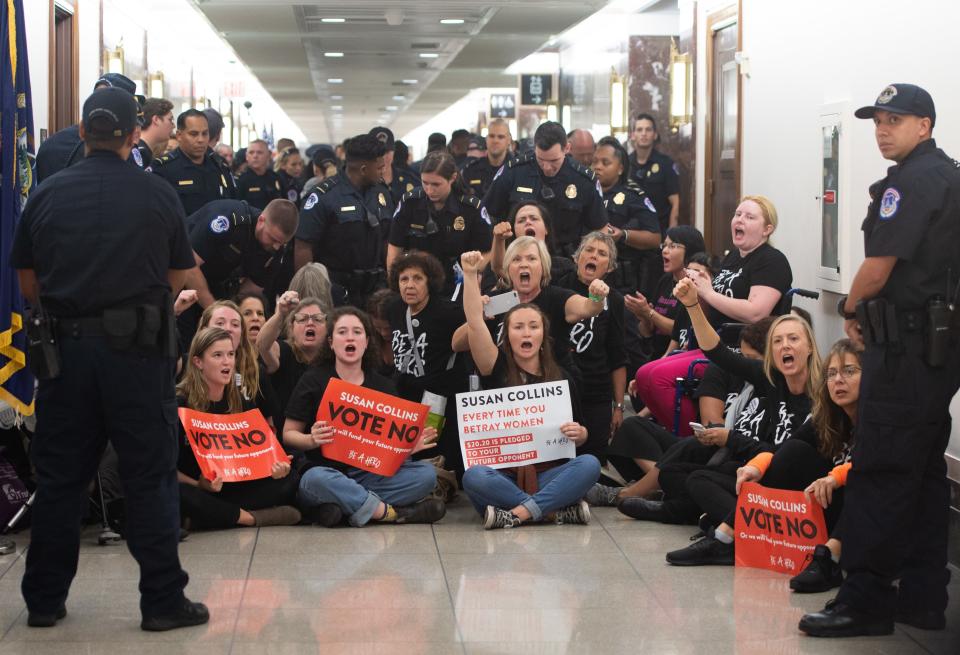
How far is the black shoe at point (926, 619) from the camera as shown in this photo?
14.8 feet

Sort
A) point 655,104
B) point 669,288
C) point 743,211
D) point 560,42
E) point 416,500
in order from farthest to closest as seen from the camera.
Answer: point 560,42 → point 655,104 → point 669,288 → point 743,211 → point 416,500

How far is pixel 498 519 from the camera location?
6.07m

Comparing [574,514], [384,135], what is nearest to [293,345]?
[574,514]

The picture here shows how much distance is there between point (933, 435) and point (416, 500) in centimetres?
266

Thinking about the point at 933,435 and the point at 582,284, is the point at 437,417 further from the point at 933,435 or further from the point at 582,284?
the point at 933,435

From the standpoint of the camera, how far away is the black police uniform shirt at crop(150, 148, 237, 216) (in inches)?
333

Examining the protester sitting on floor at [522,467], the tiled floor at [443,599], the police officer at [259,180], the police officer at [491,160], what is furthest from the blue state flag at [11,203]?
the police officer at [259,180]

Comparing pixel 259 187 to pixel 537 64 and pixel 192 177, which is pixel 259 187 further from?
pixel 537 64

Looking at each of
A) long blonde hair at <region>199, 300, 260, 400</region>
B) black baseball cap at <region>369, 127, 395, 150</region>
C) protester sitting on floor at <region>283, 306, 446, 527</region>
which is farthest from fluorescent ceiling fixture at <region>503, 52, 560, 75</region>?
long blonde hair at <region>199, 300, 260, 400</region>

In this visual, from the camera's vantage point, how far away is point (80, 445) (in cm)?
441

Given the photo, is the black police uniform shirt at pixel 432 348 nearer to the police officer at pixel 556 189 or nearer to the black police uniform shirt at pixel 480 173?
the police officer at pixel 556 189

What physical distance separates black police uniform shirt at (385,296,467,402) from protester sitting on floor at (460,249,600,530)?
1.95ft

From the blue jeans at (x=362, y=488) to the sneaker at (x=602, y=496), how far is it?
0.83 meters

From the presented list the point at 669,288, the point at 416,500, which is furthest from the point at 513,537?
the point at 669,288
